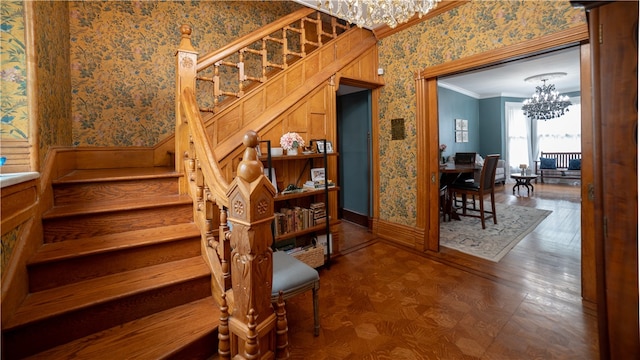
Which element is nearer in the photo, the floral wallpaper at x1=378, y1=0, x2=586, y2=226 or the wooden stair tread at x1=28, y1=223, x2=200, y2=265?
the wooden stair tread at x1=28, y1=223, x2=200, y2=265

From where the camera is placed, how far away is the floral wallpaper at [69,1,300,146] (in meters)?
3.04

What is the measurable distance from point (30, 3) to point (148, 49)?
198 centimetres

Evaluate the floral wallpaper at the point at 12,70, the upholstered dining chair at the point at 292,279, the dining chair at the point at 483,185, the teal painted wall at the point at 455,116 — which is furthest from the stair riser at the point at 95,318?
the teal painted wall at the point at 455,116

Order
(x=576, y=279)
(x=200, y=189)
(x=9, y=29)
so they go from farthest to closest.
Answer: (x=576, y=279)
(x=200, y=189)
(x=9, y=29)

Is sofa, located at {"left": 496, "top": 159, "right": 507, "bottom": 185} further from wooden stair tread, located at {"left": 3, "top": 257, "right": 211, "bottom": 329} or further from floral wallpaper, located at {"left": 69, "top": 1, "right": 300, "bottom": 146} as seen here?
wooden stair tread, located at {"left": 3, "top": 257, "right": 211, "bottom": 329}

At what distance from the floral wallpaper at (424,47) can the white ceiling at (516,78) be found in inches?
76.9

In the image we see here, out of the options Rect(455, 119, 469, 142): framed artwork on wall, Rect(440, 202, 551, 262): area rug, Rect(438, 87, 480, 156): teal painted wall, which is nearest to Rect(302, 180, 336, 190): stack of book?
Rect(440, 202, 551, 262): area rug

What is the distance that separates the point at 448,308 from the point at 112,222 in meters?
2.68

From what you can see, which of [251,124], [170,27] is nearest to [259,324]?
[251,124]

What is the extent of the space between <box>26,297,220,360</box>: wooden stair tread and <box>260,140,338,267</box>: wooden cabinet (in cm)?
125

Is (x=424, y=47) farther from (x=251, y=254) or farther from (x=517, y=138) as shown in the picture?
(x=517, y=138)

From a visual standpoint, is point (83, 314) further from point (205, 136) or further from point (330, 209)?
point (330, 209)

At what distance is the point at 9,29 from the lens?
1.50 metres

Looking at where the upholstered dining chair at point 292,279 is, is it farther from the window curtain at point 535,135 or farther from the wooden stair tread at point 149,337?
the window curtain at point 535,135
